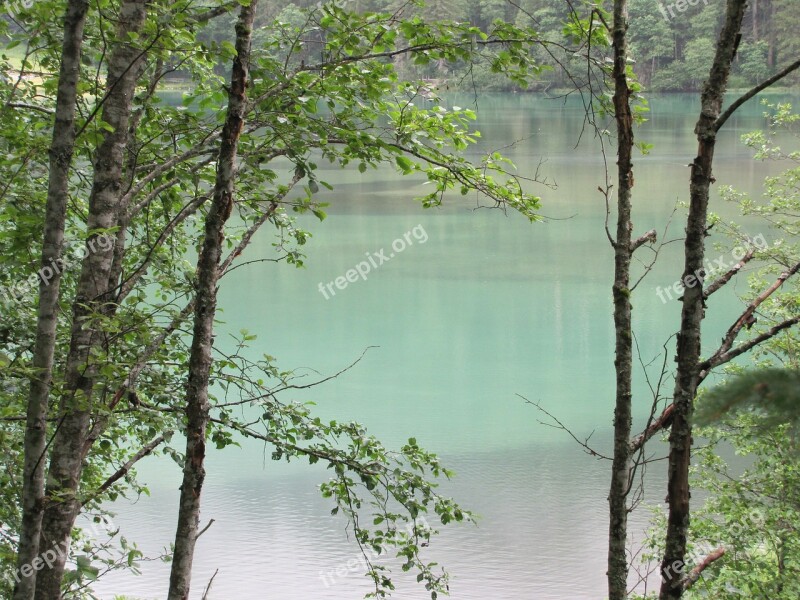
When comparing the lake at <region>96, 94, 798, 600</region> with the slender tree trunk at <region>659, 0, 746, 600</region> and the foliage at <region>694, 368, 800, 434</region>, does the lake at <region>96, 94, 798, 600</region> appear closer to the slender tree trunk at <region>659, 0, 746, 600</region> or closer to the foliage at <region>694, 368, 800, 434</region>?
the slender tree trunk at <region>659, 0, 746, 600</region>

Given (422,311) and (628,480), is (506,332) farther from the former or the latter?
(628,480)

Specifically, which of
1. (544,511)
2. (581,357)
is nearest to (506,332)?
(581,357)

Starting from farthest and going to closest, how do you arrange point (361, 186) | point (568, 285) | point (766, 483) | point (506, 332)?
point (361, 186)
point (568, 285)
point (506, 332)
point (766, 483)

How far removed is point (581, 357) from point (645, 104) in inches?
341

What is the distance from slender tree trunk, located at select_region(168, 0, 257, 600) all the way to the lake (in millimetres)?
828

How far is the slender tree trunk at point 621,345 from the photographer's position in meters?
2.14

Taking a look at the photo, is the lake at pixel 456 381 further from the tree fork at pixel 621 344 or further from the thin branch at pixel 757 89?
the thin branch at pixel 757 89

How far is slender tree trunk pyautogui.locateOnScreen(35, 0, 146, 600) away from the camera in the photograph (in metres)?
2.21

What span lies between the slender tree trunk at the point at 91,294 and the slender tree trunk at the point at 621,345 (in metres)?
1.21

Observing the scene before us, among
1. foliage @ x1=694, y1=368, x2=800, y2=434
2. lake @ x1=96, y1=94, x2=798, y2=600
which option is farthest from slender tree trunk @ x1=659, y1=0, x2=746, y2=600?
foliage @ x1=694, y1=368, x2=800, y2=434

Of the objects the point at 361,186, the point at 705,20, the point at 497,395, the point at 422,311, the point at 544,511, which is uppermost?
the point at 705,20

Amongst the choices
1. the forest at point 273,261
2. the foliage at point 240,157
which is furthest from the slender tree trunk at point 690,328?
the foliage at point 240,157

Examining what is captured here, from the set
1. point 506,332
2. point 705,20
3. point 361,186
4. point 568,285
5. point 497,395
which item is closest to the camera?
point 497,395

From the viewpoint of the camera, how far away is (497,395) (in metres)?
10.0
